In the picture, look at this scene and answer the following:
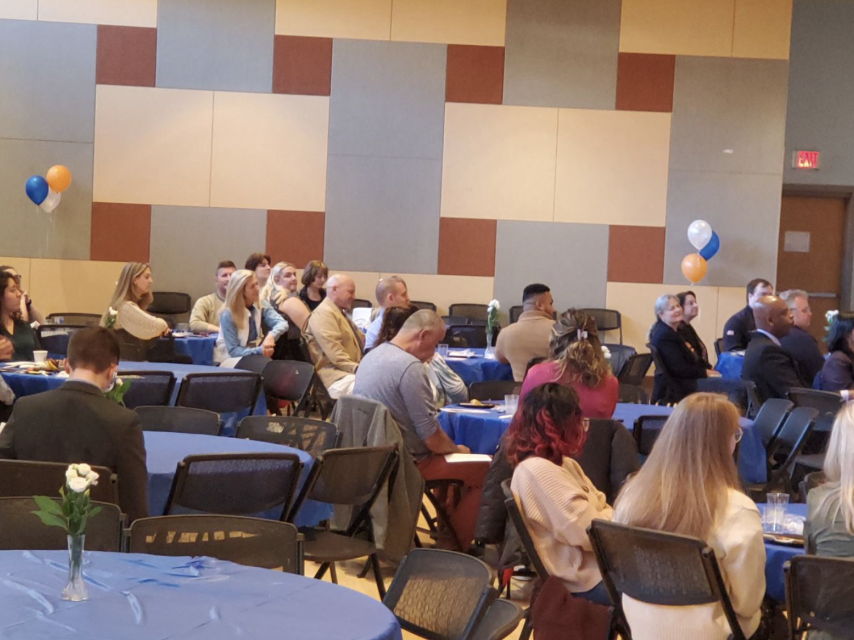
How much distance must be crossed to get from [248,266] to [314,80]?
8.97 feet

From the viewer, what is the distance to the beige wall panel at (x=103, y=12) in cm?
1188

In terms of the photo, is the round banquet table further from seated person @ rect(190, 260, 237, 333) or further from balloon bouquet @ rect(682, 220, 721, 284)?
balloon bouquet @ rect(682, 220, 721, 284)

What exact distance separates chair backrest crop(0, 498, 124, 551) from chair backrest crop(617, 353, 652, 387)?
19.0ft

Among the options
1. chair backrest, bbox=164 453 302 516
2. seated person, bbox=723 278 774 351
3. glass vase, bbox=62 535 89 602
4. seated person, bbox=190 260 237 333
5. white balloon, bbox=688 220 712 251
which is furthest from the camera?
white balloon, bbox=688 220 712 251

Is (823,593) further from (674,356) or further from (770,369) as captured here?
(674,356)

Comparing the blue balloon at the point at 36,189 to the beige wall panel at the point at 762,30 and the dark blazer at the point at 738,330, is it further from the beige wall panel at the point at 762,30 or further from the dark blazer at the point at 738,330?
the beige wall panel at the point at 762,30

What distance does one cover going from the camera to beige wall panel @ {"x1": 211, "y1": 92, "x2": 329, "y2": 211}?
12109 millimetres

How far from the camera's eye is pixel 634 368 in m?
8.68

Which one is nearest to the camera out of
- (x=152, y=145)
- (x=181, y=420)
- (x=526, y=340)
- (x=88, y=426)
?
(x=88, y=426)

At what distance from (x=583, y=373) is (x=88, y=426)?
239 centimetres

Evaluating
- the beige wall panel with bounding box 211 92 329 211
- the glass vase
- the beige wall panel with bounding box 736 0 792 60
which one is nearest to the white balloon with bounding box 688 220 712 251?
the beige wall panel with bounding box 736 0 792 60

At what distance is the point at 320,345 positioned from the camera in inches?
308

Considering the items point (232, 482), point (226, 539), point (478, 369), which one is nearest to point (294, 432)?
point (232, 482)

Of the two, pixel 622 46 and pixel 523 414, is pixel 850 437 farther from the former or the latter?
pixel 622 46
